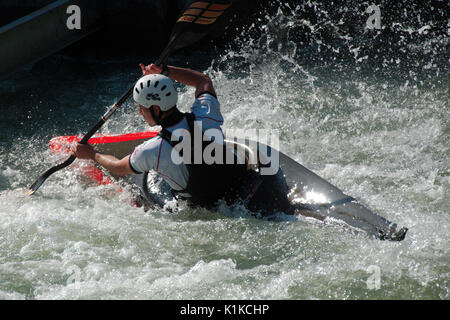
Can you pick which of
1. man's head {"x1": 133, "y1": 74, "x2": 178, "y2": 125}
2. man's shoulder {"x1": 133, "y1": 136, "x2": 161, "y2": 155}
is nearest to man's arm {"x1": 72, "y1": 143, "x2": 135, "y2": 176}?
man's shoulder {"x1": 133, "y1": 136, "x2": 161, "y2": 155}

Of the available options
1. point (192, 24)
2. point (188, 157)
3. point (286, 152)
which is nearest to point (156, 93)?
point (188, 157)

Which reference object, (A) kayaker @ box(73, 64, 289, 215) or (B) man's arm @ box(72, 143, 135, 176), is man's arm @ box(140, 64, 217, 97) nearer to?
(A) kayaker @ box(73, 64, 289, 215)

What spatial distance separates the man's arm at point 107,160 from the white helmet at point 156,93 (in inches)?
20.2

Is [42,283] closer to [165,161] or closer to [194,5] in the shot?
[165,161]

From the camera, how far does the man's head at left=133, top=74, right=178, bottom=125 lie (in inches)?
147

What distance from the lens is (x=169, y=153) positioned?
12.5ft

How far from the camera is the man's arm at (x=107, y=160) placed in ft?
13.2

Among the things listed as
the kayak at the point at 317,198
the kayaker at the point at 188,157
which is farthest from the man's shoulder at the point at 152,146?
the kayak at the point at 317,198

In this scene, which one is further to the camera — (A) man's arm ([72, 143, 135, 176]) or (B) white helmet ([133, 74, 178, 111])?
(A) man's arm ([72, 143, 135, 176])

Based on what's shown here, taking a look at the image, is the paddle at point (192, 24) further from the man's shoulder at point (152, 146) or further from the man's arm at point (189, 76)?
the man's shoulder at point (152, 146)

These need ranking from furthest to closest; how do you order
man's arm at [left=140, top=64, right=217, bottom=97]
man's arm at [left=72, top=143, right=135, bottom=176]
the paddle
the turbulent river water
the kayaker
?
1. the paddle
2. man's arm at [left=140, top=64, right=217, bottom=97]
3. man's arm at [left=72, top=143, right=135, bottom=176]
4. the kayaker
5. the turbulent river water

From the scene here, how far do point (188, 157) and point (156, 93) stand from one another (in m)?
0.52

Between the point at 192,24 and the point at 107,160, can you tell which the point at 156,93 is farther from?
the point at 192,24

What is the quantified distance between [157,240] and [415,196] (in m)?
2.32
